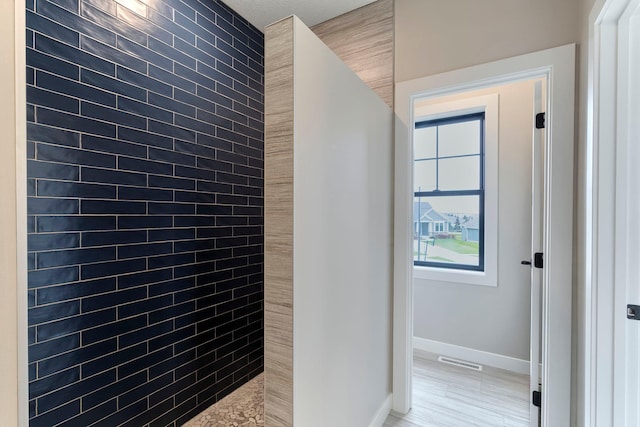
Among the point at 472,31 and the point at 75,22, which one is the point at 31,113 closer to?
the point at 75,22

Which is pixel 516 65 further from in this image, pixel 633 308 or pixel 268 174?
pixel 268 174

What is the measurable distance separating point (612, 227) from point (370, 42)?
5.65 feet

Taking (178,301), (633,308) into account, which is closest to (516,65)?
(633,308)

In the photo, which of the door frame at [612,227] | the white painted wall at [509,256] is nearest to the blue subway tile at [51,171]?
the door frame at [612,227]

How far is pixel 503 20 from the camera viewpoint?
5.45 ft

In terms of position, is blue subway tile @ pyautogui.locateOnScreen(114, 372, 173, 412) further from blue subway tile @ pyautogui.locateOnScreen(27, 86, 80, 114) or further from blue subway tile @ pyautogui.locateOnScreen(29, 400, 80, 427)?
blue subway tile @ pyautogui.locateOnScreen(27, 86, 80, 114)

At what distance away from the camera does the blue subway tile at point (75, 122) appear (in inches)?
47.8

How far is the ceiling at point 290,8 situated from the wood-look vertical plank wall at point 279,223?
4.28 feet

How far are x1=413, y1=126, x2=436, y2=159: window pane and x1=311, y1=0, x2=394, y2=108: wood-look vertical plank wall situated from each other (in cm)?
115

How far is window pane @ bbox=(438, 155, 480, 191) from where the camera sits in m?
2.79

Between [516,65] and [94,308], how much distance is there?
8.08 ft

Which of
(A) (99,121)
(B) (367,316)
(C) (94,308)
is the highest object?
(A) (99,121)

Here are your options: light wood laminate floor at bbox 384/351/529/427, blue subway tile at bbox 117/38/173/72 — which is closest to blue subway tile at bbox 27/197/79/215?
blue subway tile at bbox 117/38/173/72

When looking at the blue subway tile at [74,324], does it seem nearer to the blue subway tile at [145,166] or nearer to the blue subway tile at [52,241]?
the blue subway tile at [52,241]
